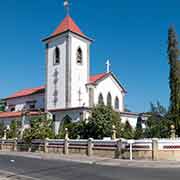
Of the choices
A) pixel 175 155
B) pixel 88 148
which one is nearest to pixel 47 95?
pixel 88 148

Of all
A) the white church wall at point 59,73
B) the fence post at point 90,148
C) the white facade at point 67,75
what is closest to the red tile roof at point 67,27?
the white facade at point 67,75

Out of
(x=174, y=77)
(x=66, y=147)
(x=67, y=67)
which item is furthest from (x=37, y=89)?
(x=66, y=147)

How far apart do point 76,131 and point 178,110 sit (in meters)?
10.9

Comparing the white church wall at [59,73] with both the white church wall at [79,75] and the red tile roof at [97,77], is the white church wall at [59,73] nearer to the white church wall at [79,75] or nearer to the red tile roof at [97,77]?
the white church wall at [79,75]

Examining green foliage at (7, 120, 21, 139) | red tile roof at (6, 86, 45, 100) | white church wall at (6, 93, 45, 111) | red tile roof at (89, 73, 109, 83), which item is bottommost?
green foliage at (7, 120, 21, 139)

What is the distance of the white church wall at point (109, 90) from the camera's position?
4839 centimetres

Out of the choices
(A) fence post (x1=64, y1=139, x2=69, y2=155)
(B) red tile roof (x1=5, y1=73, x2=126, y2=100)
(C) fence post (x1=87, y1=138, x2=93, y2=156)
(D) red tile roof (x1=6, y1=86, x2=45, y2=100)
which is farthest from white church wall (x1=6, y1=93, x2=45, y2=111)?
(C) fence post (x1=87, y1=138, x2=93, y2=156)

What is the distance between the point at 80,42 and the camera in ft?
161

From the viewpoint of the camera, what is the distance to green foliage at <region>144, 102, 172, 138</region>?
35281 millimetres

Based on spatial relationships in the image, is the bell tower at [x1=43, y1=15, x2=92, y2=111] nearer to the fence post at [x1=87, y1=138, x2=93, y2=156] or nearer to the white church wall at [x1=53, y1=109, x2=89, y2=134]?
the white church wall at [x1=53, y1=109, x2=89, y2=134]

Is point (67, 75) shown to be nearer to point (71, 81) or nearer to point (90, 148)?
point (71, 81)

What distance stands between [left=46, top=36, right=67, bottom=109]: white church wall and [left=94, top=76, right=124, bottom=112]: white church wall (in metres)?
4.69

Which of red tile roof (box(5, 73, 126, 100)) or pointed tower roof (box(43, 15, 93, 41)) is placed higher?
pointed tower roof (box(43, 15, 93, 41))

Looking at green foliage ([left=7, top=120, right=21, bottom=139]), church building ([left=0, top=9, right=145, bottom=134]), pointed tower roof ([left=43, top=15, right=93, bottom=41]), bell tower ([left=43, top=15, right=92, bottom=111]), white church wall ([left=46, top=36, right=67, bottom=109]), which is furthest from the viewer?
pointed tower roof ([left=43, top=15, right=93, bottom=41])
